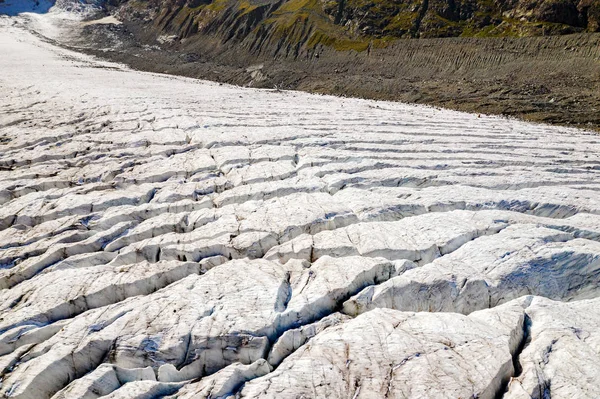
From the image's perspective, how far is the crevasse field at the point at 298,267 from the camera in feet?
18.4

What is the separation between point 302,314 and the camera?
6.61m

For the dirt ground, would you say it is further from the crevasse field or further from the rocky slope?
the crevasse field

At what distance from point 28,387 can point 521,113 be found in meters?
29.9

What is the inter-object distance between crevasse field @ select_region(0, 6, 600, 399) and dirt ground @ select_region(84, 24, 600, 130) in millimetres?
14325

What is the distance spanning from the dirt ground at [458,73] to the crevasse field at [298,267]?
14.3 m

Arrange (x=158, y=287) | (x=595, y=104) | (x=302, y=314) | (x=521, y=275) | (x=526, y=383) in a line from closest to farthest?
(x=526, y=383), (x=302, y=314), (x=521, y=275), (x=158, y=287), (x=595, y=104)

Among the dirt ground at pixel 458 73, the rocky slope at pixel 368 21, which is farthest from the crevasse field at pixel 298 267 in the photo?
the rocky slope at pixel 368 21

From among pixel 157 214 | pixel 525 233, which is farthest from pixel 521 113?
pixel 157 214

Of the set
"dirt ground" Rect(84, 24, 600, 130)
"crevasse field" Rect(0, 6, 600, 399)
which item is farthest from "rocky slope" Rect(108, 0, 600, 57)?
"crevasse field" Rect(0, 6, 600, 399)

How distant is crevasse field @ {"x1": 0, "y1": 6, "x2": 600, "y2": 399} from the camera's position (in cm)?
560

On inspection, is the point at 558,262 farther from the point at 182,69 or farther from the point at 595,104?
the point at 182,69

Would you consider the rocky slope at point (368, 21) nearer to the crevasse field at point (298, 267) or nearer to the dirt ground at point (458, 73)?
the dirt ground at point (458, 73)

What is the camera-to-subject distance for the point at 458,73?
124 ft

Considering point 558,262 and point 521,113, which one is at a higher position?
point 521,113
